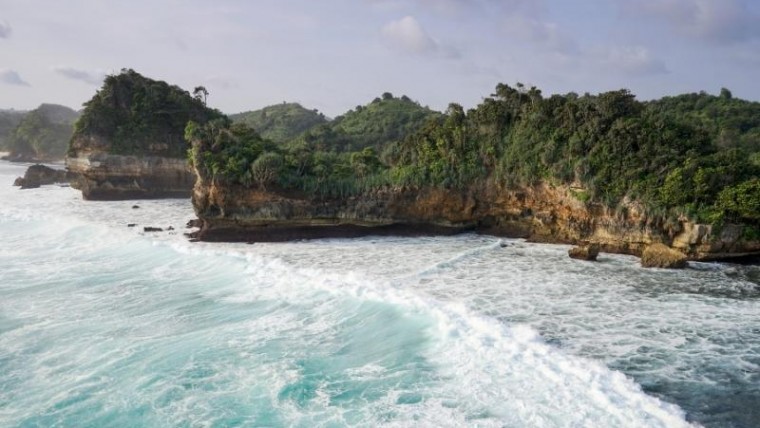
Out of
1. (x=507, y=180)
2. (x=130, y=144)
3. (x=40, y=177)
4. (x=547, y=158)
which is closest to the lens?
(x=547, y=158)

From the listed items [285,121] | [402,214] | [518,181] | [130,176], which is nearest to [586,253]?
[518,181]

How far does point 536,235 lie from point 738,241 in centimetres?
912

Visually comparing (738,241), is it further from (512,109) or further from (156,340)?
(156,340)

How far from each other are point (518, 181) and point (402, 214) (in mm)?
6847

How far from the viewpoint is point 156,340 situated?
1432 cm

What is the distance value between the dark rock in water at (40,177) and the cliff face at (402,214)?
34792 millimetres

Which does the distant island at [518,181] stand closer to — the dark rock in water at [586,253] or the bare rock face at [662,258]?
the bare rock face at [662,258]

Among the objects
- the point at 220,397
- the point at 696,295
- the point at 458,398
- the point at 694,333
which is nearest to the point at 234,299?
the point at 220,397

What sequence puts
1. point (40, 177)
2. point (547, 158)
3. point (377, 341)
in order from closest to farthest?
point (377, 341)
point (547, 158)
point (40, 177)

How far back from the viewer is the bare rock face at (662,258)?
2062 centimetres

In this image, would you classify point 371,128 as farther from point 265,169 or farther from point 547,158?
point 547,158

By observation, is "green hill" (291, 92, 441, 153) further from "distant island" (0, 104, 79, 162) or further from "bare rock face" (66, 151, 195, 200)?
"distant island" (0, 104, 79, 162)

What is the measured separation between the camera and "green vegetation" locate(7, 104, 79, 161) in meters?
83.0

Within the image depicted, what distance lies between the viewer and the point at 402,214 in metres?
29.4
